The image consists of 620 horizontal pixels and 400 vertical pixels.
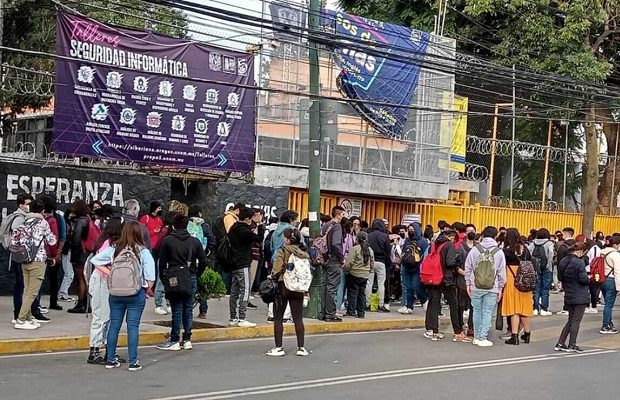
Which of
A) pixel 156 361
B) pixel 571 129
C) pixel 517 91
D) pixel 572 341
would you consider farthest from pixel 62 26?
pixel 571 129

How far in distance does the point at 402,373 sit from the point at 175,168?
895cm

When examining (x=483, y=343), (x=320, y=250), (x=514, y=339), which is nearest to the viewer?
(x=483, y=343)

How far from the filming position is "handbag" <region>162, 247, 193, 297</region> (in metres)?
11.1

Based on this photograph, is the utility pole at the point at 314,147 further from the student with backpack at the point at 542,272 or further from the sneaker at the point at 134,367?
the sneaker at the point at 134,367

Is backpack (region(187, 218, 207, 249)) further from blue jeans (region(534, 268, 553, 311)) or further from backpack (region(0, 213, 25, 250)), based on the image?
blue jeans (region(534, 268, 553, 311))

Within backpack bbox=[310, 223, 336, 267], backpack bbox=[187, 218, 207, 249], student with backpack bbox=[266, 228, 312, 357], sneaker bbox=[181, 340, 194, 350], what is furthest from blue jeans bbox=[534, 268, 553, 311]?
sneaker bbox=[181, 340, 194, 350]

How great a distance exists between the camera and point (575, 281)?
1365cm

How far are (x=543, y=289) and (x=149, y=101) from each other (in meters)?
9.26

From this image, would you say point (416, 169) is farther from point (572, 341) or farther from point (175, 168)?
point (572, 341)

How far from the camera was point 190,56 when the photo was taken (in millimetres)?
18281

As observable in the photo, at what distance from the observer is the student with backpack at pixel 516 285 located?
13.9 meters

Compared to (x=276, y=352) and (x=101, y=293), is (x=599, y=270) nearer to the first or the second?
(x=276, y=352)

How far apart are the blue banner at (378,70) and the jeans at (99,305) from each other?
39.9 ft

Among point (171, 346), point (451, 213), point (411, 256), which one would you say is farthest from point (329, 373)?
point (451, 213)
